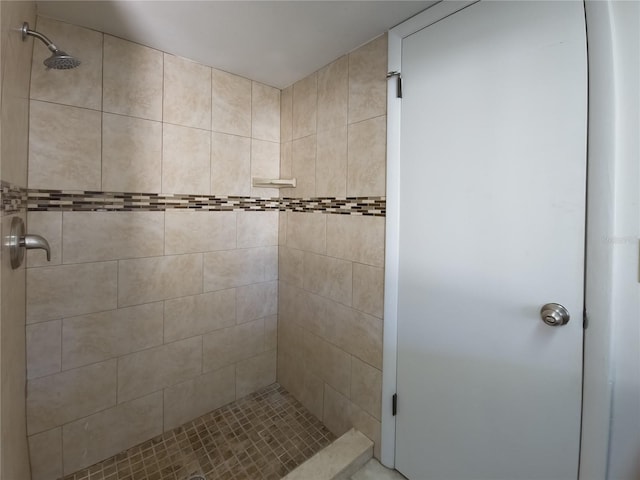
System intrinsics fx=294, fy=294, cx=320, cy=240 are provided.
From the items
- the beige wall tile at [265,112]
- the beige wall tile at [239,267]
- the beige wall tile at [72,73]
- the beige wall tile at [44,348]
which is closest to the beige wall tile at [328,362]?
the beige wall tile at [239,267]

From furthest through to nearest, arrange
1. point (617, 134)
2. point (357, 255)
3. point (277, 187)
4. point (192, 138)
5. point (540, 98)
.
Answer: point (277, 187) → point (192, 138) → point (357, 255) → point (540, 98) → point (617, 134)

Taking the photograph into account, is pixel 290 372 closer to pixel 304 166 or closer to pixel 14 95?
pixel 304 166

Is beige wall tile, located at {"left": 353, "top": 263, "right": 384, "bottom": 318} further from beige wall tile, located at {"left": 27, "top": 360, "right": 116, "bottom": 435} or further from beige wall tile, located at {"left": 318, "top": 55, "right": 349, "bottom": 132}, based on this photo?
beige wall tile, located at {"left": 27, "top": 360, "right": 116, "bottom": 435}

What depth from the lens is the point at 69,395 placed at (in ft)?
4.57

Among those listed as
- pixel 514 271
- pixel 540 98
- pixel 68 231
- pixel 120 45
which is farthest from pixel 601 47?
pixel 68 231

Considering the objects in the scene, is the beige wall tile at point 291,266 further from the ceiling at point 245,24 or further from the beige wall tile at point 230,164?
the ceiling at point 245,24

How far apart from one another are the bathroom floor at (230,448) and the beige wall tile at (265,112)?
178cm

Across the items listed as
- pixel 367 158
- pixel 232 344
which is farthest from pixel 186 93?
pixel 232 344

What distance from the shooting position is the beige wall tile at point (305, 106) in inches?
70.5

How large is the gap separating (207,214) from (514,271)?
1565 mm

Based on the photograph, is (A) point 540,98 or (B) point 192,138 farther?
(B) point 192,138

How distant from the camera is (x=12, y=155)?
910mm

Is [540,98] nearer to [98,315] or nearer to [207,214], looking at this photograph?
[207,214]

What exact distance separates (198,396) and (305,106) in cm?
191
